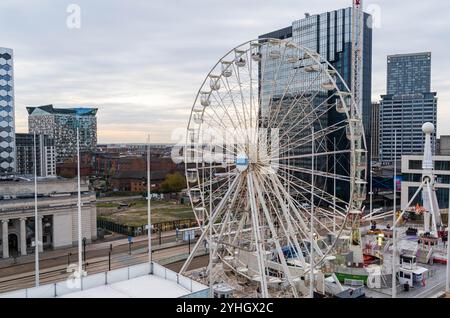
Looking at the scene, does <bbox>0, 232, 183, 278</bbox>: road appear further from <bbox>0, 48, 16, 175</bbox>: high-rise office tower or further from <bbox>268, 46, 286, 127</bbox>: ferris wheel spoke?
<bbox>0, 48, 16, 175</bbox>: high-rise office tower

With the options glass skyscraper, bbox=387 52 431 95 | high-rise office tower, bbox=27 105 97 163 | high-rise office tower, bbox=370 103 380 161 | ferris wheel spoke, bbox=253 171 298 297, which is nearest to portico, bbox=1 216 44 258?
ferris wheel spoke, bbox=253 171 298 297

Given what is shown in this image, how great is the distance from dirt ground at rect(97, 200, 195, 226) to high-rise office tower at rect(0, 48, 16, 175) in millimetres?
13909

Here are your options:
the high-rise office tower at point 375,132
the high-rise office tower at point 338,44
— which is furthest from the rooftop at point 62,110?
the high-rise office tower at point 375,132

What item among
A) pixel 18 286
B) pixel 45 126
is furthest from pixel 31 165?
pixel 18 286

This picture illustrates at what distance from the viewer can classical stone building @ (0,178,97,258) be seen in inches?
1495

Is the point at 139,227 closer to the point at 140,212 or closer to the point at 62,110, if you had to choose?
the point at 140,212

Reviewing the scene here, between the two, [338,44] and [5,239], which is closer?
[5,239]

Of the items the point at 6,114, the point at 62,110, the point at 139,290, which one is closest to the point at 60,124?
the point at 62,110

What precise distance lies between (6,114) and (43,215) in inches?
925

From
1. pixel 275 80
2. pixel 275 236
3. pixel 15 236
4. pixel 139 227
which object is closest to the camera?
Result: pixel 275 236

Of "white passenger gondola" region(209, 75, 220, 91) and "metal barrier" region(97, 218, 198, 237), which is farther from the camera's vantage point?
"metal barrier" region(97, 218, 198, 237)

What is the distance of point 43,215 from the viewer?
3969 centimetres

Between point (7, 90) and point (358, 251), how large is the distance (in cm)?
4763

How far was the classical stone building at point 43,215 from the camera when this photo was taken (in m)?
38.0
